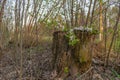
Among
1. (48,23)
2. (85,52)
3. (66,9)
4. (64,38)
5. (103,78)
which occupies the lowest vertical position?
(103,78)

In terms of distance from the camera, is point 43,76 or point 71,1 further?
point 71,1

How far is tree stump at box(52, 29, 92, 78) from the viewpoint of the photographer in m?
4.88

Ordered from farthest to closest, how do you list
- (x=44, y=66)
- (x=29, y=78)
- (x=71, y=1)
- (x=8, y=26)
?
(x=8, y=26), (x=71, y=1), (x=44, y=66), (x=29, y=78)

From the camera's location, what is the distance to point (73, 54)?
493 cm

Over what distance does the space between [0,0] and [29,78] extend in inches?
90.1

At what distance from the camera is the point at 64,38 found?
4.93m

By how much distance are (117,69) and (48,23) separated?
217 centimetres

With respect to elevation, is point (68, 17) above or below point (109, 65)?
above

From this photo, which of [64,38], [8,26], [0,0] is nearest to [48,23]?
[64,38]

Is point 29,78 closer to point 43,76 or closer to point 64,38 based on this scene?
point 43,76

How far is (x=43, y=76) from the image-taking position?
497 cm

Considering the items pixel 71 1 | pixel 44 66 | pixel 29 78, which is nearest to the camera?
pixel 29 78

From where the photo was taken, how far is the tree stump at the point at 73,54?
488 centimetres

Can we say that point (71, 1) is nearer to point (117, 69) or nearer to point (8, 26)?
point (117, 69)
